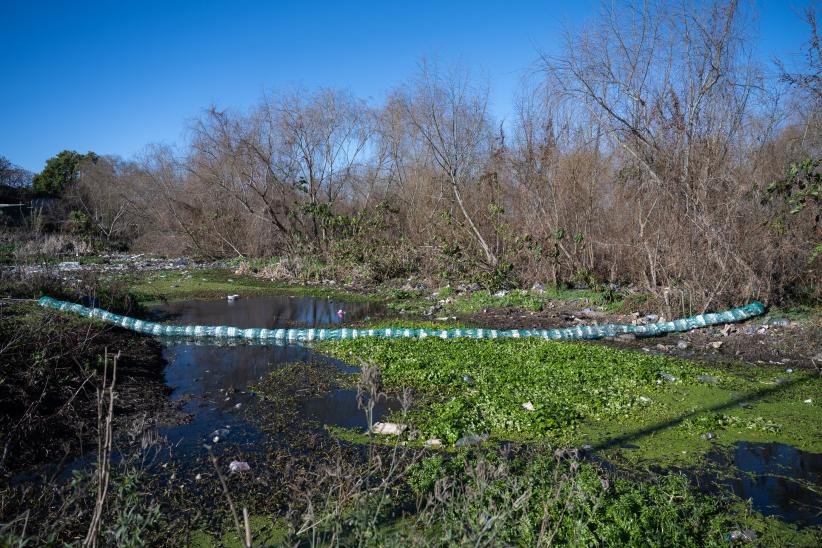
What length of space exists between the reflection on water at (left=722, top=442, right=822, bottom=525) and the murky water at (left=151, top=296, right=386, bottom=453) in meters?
3.02

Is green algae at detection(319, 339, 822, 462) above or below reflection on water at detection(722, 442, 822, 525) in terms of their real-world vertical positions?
above

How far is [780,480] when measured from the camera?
13.3 ft

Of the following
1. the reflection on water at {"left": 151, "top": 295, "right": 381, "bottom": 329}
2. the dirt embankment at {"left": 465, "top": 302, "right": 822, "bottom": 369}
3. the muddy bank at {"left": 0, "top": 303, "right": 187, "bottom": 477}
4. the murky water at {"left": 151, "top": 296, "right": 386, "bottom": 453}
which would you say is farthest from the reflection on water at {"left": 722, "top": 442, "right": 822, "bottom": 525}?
the reflection on water at {"left": 151, "top": 295, "right": 381, "bottom": 329}

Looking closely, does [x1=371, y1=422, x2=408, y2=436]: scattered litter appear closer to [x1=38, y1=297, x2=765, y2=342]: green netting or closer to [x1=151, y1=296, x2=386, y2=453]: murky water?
[x1=151, y1=296, x2=386, y2=453]: murky water

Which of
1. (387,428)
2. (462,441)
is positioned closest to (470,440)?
(462,441)

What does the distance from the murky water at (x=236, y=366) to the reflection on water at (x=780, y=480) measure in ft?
9.92

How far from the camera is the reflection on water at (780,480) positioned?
3643 millimetres

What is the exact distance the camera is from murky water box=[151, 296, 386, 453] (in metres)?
5.23

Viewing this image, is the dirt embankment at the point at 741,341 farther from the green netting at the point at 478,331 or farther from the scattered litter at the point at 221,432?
the scattered litter at the point at 221,432

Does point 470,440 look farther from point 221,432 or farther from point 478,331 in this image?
point 478,331

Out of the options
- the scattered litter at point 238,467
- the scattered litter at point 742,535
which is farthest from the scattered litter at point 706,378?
the scattered litter at point 238,467

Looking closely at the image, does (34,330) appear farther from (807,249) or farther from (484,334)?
(807,249)

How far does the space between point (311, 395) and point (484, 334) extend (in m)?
3.16

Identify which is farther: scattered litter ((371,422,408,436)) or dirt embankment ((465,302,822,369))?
dirt embankment ((465,302,822,369))
